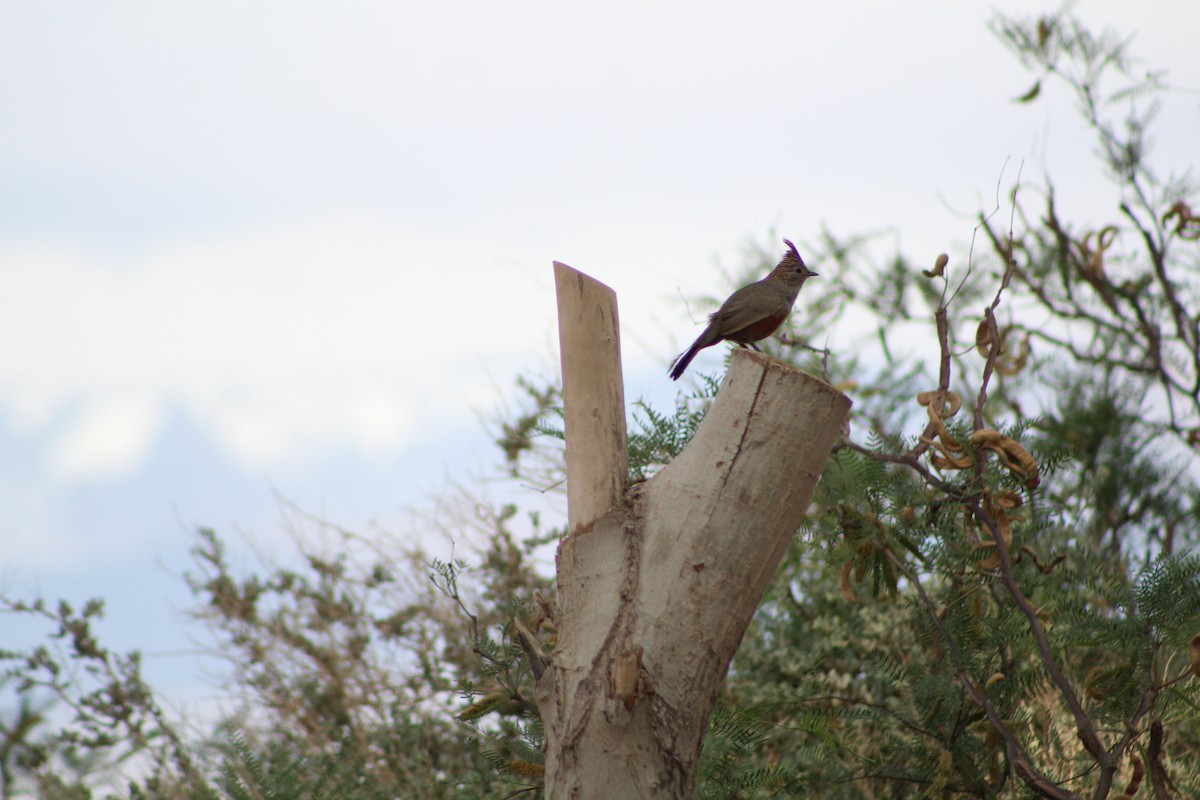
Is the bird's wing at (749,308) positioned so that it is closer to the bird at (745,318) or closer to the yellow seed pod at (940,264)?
the bird at (745,318)

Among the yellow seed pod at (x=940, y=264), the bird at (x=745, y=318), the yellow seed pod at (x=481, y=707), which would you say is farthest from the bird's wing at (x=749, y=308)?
the yellow seed pod at (x=481, y=707)

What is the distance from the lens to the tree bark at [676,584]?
9.16 feet

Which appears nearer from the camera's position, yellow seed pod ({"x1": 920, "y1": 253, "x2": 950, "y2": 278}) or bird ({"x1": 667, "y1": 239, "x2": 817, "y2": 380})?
yellow seed pod ({"x1": 920, "y1": 253, "x2": 950, "y2": 278})

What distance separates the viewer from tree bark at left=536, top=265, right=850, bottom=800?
2.79 meters

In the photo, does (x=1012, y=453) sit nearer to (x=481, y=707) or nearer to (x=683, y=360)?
(x=683, y=360)

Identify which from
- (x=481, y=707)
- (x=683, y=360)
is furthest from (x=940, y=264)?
(x=481, y=707)

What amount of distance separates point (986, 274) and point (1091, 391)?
103cm

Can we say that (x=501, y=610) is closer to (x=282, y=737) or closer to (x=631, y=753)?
(x=282, y=737)

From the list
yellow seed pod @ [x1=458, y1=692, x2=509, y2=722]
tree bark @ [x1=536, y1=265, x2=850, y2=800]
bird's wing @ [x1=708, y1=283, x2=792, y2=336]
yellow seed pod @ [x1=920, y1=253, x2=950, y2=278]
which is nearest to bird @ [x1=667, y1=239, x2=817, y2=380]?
bird's wing @ [x1=708, y1=283, x2=792, y2=336]

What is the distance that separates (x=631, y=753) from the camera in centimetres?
278

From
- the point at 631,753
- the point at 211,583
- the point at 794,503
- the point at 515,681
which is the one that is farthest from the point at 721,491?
the point at 211,583

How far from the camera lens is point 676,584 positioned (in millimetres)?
2902

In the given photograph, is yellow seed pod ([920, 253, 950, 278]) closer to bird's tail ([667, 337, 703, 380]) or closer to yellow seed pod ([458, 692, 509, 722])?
bird's tail ([667, 337, 703, 380])

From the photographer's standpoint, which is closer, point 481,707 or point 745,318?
point 481,707
